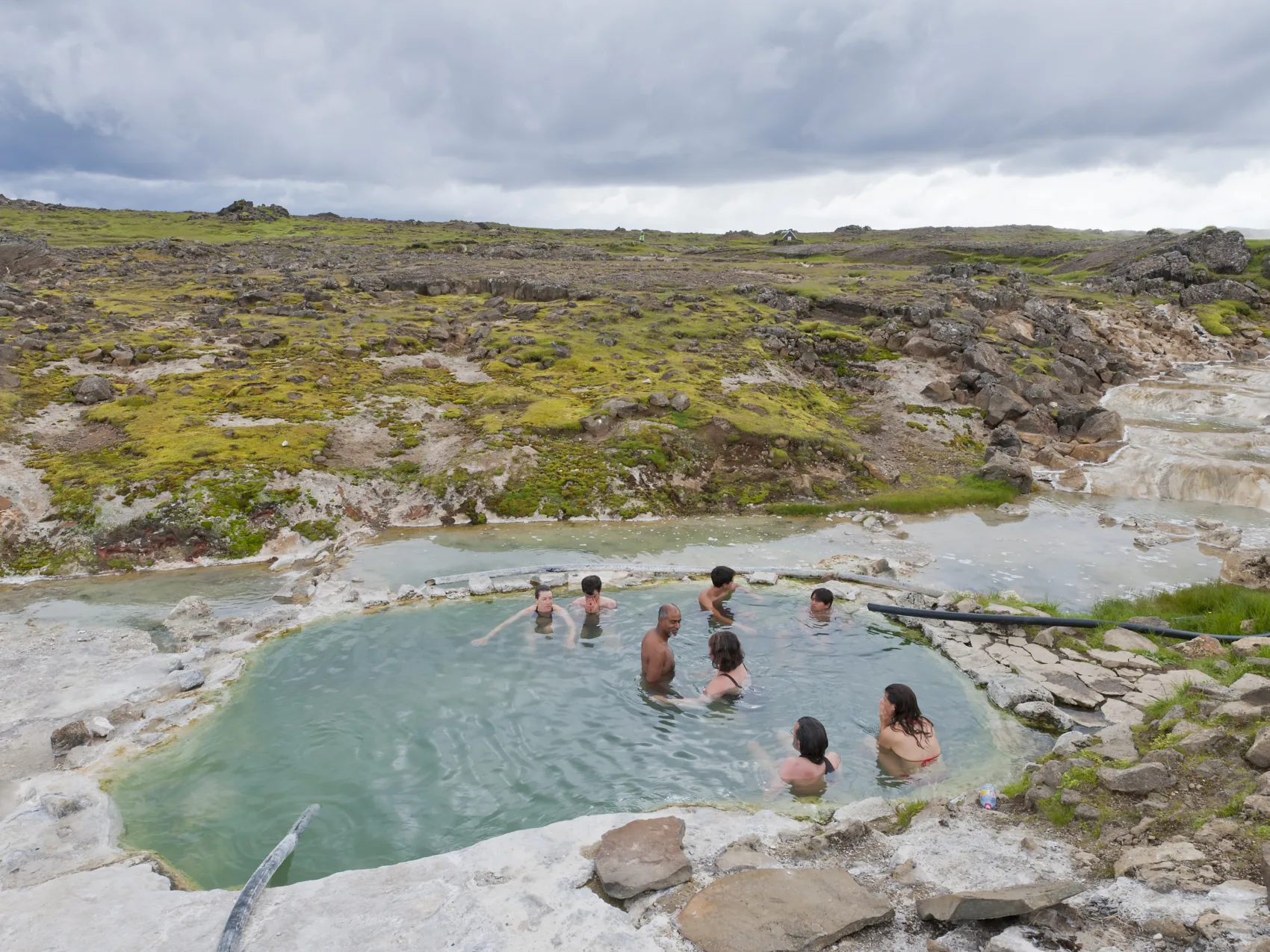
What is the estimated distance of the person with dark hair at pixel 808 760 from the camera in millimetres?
10250

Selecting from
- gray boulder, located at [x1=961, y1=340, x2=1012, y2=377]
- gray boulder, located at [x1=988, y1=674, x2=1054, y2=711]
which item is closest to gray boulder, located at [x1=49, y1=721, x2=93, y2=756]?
gray boulder, located at [x1=988, y1=674, x2=1054, y2=711]

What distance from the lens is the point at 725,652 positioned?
42.0 ft

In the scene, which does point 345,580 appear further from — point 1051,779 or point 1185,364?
point 1185,364

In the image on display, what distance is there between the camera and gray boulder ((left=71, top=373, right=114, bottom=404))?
1174 inches

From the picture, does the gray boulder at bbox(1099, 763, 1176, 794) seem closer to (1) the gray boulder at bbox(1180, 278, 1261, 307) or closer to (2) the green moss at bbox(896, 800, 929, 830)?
(2) the green moss at bbox(896, 800, 929, 830)

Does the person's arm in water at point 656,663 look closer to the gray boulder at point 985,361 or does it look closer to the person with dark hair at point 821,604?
the person with dark hair at point 821,604

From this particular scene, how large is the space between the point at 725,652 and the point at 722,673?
42 cm

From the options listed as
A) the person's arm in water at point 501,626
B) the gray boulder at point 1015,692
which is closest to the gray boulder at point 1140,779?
the gray boulder at point 1015,692

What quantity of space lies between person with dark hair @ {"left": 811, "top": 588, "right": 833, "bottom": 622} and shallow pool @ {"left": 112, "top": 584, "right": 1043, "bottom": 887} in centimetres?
27

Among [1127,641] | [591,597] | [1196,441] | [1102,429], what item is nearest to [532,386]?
[591,597]

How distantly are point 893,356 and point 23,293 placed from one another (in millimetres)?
54293

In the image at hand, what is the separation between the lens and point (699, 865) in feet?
25.4

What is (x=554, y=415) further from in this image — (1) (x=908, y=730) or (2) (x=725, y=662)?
(1) (x=908, y=730)

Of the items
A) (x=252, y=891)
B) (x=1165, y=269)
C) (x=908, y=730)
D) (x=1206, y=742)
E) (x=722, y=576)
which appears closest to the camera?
(x=252, y=891)
